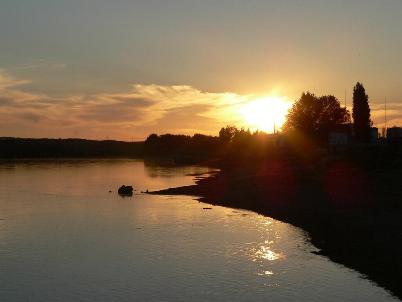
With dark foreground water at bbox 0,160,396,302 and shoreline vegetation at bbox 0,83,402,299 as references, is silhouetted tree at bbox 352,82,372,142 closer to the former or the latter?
shoreline vegetation at bbox 0,83,402,299

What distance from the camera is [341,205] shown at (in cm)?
5094

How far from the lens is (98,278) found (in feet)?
95.0

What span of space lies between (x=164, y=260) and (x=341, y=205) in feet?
81.2

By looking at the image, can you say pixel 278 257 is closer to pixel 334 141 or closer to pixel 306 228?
pixel 306 228

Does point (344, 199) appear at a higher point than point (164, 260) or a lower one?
higher

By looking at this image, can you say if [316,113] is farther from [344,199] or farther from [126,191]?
[344,199]

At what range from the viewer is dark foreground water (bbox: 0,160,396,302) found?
26016mm

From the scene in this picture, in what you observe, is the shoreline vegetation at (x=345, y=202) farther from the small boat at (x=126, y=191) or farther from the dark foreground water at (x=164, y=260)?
the small boat at (x=126, y=191)

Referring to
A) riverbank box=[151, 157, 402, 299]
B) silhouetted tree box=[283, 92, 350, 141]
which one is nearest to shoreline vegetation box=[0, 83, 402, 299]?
riverbank box=[151, 157, 402, 299]

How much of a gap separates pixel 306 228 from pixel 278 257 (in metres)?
10.1

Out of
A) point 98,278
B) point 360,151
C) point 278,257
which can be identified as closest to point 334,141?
point 360,151

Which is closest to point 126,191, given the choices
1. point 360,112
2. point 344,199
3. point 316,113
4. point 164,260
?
point 344,199

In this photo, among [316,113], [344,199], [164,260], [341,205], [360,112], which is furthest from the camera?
[316,113]

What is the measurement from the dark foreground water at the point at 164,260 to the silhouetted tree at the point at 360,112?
83.1 meters
